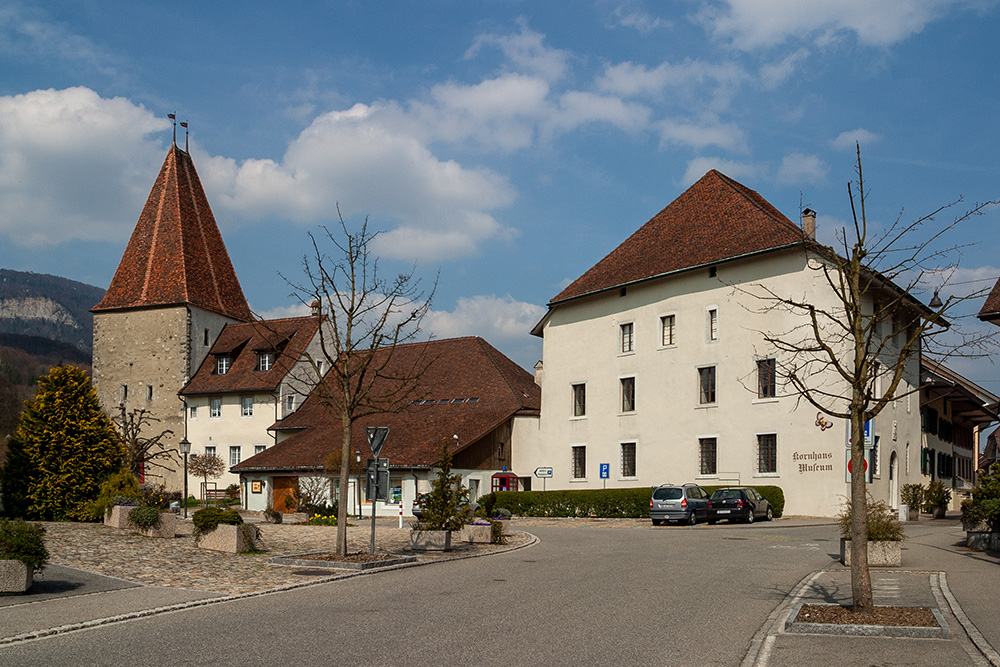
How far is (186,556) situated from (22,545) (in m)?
5.73

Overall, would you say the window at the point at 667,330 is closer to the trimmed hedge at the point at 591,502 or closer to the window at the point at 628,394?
the window at the point at 628,394

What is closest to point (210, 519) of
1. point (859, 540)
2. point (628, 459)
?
point (859, 540)

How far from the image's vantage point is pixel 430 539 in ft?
72.0

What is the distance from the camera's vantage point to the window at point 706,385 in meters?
42.8

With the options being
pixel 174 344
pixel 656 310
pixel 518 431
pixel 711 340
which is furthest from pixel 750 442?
pixel 174 344

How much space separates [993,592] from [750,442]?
2719 cm

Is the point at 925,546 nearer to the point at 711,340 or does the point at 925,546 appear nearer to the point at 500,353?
the point at 711,340

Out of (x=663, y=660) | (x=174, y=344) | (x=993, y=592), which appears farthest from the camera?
(x=174, y=344)

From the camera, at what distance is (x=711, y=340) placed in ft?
141

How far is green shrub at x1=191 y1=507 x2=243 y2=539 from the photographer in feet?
67.0

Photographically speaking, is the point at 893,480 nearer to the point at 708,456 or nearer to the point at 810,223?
the point at 708,456

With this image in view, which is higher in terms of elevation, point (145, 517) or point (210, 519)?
point (210, 519)

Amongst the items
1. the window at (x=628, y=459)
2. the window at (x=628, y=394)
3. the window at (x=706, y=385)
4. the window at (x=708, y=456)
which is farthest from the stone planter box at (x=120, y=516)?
the window at (x=628, y=394)

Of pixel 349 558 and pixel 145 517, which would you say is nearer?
pixel 349 558
